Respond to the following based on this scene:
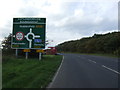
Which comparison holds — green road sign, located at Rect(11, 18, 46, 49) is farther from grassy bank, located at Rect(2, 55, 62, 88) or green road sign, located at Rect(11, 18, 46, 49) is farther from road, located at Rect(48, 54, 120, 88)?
road, located at Rect(48, 54, 120, 88)

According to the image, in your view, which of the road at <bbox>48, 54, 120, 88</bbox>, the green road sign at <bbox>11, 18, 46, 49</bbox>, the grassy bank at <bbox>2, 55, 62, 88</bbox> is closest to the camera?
the grassy bank at <bbox>2, 55, 62, 88</bbox>

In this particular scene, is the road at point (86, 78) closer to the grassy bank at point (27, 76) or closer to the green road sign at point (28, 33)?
the grassy bank at point (27, 76)

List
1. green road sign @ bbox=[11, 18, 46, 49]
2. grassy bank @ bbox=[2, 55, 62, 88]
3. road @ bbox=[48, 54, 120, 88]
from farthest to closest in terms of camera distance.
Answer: green road sign @ bbox=[11, 18, 46, 49], road @ bbox=[48, 54, 120, 88], grassy bank @ bbox=[2, 55, 62, 88]

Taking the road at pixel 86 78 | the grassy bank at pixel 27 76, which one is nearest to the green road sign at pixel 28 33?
the grassy bank at pixel 27 76

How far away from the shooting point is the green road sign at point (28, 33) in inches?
1043

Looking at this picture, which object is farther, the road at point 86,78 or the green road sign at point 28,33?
the green road sign at point 28,33

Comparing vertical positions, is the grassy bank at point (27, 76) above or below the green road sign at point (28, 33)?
below

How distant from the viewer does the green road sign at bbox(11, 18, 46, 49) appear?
26.5 meters

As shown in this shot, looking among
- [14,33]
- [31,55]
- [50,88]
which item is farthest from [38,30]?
[50,88]

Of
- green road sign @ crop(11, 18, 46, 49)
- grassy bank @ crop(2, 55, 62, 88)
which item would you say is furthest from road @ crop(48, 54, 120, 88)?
green road sign @ crop(11, 18, 46, 49)

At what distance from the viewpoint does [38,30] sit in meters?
26.7

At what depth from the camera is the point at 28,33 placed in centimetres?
2672

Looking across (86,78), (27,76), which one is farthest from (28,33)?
(86,78)

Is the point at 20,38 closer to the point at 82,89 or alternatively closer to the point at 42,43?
the point at 42,43
